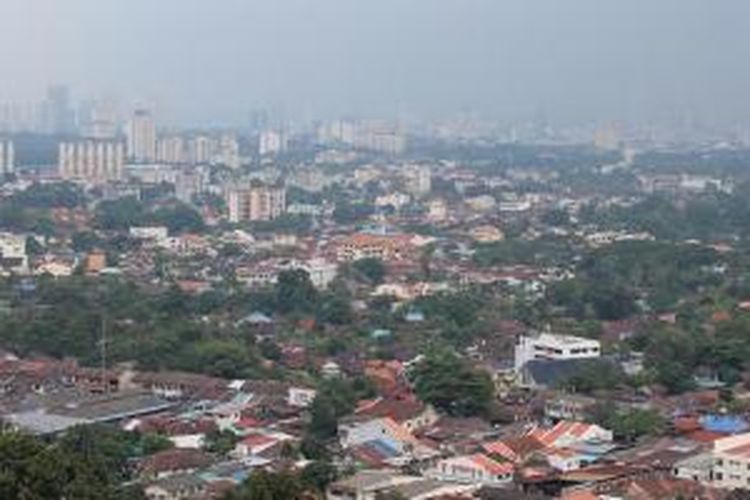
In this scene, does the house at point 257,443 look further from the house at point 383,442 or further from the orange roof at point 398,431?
the orange roof at point 398,431

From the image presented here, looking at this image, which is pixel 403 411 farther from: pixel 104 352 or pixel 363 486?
pixel 104 352

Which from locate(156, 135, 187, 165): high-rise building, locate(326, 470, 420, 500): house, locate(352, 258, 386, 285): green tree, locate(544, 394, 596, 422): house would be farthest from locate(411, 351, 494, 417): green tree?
locate(156, 135, 187, 165): high-rise building

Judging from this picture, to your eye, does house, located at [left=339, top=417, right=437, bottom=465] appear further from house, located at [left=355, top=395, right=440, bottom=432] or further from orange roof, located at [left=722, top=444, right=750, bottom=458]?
orange roof, located at [left=722, top=444, right=750, bottom=458]

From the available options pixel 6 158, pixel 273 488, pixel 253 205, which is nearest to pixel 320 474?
pixel 273 488

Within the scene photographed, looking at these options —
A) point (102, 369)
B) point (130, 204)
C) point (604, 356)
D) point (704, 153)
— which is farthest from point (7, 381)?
point (704, 153)

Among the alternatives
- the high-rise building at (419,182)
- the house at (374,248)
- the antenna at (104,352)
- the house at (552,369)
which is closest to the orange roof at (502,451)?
the house at (552,369)

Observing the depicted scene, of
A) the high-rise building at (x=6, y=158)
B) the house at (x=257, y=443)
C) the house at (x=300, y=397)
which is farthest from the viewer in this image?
the high-rise building at (x=6, y=158)

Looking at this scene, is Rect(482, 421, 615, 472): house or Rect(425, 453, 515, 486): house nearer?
Rect(425, 453, 515, 486): house
